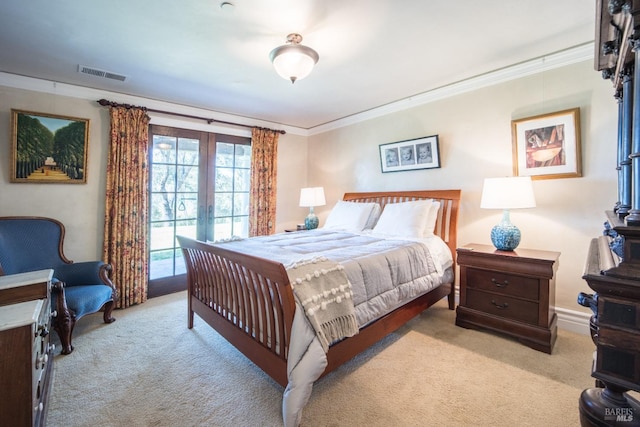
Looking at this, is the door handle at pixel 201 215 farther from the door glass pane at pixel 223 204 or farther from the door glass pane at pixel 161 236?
the door glass pane at pixel 161 236

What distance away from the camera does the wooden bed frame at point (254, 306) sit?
1.63 metres

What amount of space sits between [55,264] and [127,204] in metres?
0.90

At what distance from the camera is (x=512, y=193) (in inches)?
97.1

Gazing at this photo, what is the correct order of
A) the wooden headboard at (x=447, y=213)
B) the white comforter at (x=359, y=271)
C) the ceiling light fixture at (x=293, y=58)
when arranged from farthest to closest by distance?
the wooden headboard at (x=447, y=213) → the ceiling light fixture at (x=293, y=58) → the white comforter at (x=359, y=271)

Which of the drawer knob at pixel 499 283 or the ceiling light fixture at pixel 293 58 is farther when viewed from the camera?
the drawer knob at pixel 499 283

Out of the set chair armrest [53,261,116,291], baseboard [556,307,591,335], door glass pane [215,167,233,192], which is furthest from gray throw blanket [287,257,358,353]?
door glass pane [215,167,233,192]

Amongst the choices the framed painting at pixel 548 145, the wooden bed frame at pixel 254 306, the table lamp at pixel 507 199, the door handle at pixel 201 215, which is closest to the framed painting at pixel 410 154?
the framed painting at pixel 548 145

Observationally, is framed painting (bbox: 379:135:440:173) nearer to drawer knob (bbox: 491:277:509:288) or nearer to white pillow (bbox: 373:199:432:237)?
white pillow (bbox: 373:199:432:237)

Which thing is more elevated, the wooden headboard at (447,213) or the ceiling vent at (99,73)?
the ceiling vent at (99,73)

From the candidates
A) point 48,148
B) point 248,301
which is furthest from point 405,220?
point 48,148

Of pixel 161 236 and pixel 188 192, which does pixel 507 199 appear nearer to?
pixel 188 192

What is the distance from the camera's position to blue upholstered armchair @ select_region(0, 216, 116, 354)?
8.24 feet

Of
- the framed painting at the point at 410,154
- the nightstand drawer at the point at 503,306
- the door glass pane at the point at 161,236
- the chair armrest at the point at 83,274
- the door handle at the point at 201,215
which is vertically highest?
the framed painting at the point at 410,154

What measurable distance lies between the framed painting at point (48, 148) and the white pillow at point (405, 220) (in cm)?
354
